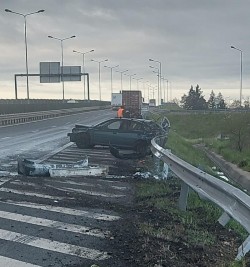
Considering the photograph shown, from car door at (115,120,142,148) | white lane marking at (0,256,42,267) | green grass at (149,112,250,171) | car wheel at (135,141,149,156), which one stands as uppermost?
car door at (115,120,142,148)

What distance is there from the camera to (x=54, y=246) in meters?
5.92

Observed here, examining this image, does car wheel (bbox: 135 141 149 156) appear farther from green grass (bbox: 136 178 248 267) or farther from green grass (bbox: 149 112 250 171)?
green grass (bbox: 136 178 248 267)

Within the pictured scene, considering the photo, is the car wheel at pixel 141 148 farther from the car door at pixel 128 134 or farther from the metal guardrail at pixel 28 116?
the metal guardrail at pixel 28 116

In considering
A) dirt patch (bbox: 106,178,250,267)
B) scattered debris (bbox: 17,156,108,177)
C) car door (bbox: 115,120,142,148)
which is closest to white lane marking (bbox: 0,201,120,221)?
dirt patch (bbox: 106,178,250,267)

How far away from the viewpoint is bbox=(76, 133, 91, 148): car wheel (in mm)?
20172

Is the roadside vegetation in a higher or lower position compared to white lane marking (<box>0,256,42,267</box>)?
lower

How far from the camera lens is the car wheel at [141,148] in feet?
56.8

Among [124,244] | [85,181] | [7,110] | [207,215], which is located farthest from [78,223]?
[7,110]

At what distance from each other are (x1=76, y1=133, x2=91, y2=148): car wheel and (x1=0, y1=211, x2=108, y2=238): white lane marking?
492 inches

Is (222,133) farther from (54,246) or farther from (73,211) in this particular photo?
(54,246)

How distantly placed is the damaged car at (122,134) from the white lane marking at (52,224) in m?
9.97

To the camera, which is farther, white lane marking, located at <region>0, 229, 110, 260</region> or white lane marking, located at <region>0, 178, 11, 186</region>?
white lane marking, located at <region>0, 178, 11, 186</region>

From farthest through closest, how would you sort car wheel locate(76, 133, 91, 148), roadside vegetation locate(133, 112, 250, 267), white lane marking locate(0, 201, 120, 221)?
car wheel locate(76, 133, 91, 148) → white lane marking locate(0, 201, 120, 221) → roadside vegetation locate(133, 112, 250, 267)

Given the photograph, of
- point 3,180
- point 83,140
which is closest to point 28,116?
point 83,140
